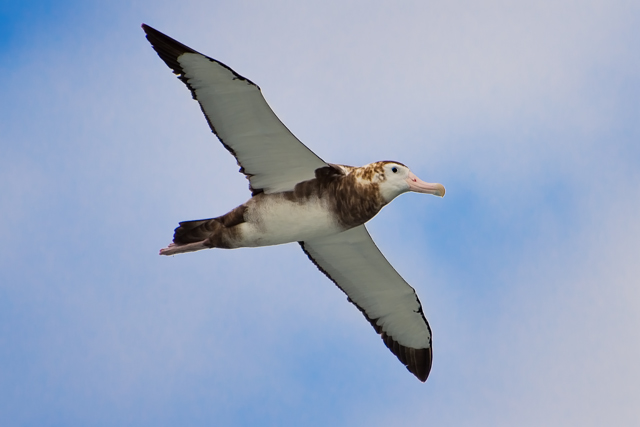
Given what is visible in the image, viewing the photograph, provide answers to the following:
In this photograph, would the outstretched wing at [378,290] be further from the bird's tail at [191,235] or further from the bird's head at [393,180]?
the bird's tail at [191,235]

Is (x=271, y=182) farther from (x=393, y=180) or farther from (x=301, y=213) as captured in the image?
(x=393, y=180)

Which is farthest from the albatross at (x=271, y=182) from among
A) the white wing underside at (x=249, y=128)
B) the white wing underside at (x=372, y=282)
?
the white wing underside at (x=372, y=282)

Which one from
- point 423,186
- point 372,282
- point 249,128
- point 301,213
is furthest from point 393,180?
point 372,282

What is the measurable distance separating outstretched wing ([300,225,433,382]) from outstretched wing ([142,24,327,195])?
4.68 feet

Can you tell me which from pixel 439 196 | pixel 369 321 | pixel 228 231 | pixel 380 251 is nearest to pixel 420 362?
pixel 369 321

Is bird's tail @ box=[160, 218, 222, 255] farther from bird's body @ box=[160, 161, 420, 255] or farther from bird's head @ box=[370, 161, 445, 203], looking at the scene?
bird's head @ box=[370, 161, 445, 203]

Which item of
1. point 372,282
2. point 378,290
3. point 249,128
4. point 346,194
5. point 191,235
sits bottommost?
point 378,290

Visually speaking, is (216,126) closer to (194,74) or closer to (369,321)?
(194,74)

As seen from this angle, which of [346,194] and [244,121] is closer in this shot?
[244,121]

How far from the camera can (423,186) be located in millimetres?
11641

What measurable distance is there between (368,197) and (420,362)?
371 centimetres

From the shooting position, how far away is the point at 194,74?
10555mm

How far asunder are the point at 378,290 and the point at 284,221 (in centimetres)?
260

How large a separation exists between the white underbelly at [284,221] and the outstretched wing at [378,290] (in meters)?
1.13
